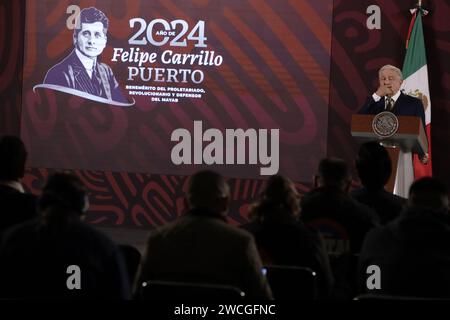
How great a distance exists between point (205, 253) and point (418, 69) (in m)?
5.39

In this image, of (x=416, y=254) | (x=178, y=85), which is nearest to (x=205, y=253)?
(x=416, y=254)

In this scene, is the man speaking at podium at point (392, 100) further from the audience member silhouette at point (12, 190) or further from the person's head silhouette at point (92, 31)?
the audience member silhouette at point (12, 190)

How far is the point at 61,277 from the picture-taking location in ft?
8.34

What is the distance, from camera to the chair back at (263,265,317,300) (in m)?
2.76

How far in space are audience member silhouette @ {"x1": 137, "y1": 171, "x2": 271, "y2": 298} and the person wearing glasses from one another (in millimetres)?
5584

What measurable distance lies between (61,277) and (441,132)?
5.72 metres

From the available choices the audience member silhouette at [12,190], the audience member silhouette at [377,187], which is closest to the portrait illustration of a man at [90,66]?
the audience member silhouette at [377,187]

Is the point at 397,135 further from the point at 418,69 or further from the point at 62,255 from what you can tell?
the point at 62,255

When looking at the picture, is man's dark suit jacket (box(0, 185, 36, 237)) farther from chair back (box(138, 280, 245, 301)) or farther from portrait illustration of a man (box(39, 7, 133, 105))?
portrait illustration of a man (box(39, 7, 133, 105))

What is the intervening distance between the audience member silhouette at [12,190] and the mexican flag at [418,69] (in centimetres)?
496

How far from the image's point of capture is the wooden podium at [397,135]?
5.72 meters
